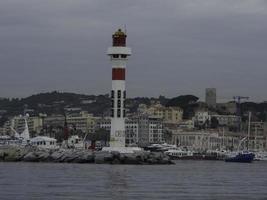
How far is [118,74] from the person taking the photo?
3878 inches

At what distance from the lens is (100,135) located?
172m

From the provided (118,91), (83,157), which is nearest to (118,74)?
(118,91)

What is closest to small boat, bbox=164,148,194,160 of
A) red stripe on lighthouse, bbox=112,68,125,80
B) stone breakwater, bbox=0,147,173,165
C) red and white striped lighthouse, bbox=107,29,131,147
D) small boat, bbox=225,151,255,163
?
small boat, bbox=225,151,255,163

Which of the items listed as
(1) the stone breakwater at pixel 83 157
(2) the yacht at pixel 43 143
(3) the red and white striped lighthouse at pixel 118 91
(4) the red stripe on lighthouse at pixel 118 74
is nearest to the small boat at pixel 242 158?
(2) the yacht at pixel 43 143

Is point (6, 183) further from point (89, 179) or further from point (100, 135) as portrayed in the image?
point (100, 135)

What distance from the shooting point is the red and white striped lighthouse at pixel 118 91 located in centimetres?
9869

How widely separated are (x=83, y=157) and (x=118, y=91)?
888cm

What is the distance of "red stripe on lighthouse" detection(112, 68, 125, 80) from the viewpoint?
98.4 m

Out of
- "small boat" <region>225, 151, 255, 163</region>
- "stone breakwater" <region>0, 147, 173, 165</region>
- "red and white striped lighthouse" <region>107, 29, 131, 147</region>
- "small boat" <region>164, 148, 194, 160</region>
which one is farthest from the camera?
"small boat" <region>164, 148, 194, 160</region>

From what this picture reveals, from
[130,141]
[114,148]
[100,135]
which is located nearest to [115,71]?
[114,148]

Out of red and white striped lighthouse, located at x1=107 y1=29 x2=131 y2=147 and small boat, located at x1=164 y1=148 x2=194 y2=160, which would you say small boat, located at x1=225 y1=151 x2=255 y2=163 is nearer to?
small boat, located at x1=164 y1=148 x2=194 y2=160

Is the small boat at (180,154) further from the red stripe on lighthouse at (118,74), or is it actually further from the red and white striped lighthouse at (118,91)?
the red stripe on lighthouse at (118,74)

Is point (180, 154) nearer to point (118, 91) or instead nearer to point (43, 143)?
point (43, 143)

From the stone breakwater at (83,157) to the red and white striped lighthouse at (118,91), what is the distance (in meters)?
2.50
